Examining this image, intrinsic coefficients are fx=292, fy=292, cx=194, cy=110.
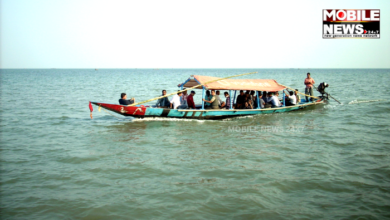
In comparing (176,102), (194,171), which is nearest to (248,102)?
(176,102)

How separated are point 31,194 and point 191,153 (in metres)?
4.43

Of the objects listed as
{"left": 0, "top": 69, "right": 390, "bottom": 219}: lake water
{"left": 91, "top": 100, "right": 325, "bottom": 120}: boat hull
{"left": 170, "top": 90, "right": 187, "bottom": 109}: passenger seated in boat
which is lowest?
{"left": 0, "top": 69, "right": 390, "bottom": 219}: lake water

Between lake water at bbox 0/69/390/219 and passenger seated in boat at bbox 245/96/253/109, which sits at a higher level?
passenger seated in boat at bbox 245/96/253/109

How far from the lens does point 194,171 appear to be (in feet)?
24.7

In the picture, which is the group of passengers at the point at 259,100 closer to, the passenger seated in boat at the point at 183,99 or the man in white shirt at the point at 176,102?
the passenger seated in boat at the point at 183,99

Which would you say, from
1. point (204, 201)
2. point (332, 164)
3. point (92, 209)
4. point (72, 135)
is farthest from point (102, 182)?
point (332, 164)

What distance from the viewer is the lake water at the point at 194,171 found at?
224 inches

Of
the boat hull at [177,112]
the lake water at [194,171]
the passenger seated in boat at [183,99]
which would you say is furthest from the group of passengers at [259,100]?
the passenger seated in boat at [183,99]

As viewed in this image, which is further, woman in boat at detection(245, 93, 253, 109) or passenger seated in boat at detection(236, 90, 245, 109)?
passenger seated in boat at detection(236, 90, 245, 109)

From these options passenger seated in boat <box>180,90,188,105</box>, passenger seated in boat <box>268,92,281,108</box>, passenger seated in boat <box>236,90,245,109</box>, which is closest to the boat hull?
passenger seated in boat <box>236,90,245,109</box>

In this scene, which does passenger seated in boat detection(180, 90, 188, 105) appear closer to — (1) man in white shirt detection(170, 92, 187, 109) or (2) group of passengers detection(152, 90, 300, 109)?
(2) group of passengers detection(152, 90, 300, 109)

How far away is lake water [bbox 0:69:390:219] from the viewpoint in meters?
5.70

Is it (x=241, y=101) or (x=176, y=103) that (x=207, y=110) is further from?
(x=241, y=101)

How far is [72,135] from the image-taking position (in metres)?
11.4
